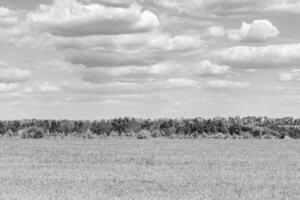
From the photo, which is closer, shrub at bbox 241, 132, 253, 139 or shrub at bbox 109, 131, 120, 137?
shrub at bbox 241, 132, 253, 139

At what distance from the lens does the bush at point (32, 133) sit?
197ft

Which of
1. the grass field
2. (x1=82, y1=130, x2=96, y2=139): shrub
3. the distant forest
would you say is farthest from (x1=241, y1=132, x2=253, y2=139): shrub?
the grass field

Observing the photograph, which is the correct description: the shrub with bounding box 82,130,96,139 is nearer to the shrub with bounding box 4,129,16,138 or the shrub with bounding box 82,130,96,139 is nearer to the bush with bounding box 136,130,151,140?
the bush with bounding box 136,130,151,140

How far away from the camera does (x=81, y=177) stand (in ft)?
72.5

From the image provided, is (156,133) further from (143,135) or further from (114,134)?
(114,134)

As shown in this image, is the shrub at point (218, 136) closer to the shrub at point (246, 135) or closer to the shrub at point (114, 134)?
the shrub at point (246, 135)

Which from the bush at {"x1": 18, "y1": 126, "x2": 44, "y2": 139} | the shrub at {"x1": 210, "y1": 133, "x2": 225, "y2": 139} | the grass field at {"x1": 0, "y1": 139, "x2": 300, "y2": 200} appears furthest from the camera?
the shrub at {"x1": 210, "y1": 133, "x2": 225, "y2": 139}

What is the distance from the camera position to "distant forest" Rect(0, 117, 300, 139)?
205ft

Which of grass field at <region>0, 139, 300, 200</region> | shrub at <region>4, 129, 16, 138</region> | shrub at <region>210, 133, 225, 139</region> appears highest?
shrub at <region>210, 133, 225, 139</region>

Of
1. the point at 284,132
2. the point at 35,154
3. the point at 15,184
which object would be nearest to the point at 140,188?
the point at 15,184

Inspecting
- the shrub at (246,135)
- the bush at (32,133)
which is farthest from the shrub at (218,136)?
the bush at (32,133)

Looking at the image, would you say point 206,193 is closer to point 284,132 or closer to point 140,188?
point 140,188

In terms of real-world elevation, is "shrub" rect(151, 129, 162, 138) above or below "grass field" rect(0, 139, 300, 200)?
above

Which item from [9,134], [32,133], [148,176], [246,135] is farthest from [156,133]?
[148,176]
